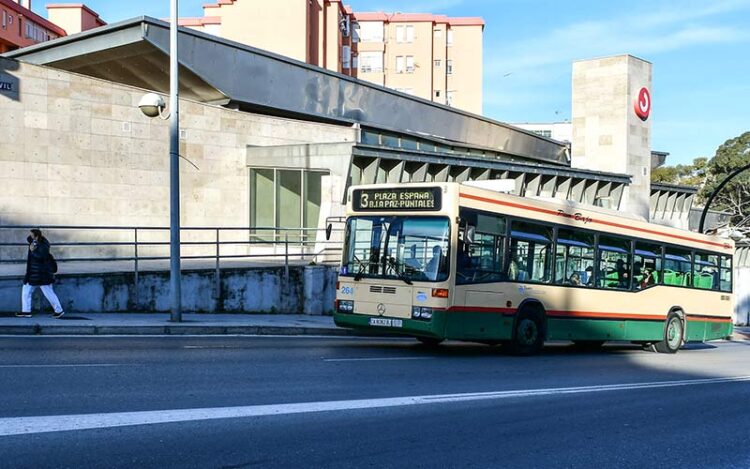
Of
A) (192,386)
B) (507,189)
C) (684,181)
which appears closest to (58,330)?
(192,386)

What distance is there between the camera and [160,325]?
50.6 feet

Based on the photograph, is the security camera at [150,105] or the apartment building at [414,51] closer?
the security camera at [150,105]

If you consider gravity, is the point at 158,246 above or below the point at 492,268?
above

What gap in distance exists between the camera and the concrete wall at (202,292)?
55.5 ft

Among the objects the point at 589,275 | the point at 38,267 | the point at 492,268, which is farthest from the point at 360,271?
the point at 38,267

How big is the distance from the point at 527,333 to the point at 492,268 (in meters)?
1.69

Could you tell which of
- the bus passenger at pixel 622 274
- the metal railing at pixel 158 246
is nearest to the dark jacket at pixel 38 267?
the metal railing at pixel 158 246

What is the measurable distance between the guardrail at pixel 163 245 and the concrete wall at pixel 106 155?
1.30 ft

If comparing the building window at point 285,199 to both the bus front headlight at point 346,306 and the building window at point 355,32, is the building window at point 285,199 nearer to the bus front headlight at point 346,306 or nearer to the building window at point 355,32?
the bus front headlight at point 346,306

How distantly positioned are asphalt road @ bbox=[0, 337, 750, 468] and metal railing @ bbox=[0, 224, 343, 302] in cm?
567

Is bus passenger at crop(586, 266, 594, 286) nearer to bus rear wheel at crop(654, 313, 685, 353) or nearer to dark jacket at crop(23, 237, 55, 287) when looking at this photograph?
bus rear wheel at crop(654, 313, 685, 353)

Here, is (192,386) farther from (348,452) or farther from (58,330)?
(58,330)

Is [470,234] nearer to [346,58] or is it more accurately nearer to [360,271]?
[360,271]

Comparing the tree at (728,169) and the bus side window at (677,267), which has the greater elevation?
the tree at (728,169)
